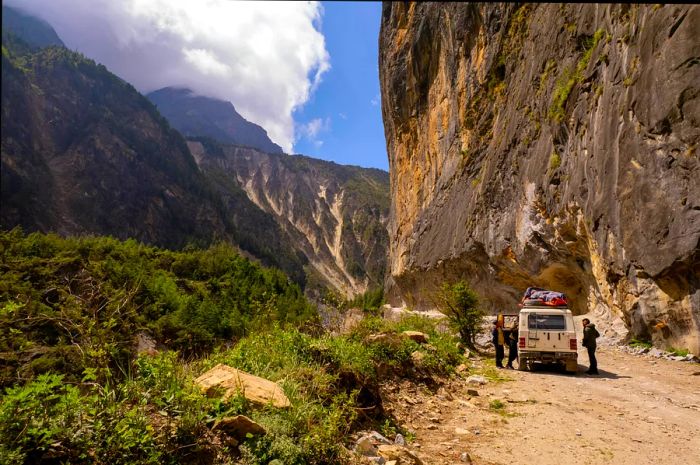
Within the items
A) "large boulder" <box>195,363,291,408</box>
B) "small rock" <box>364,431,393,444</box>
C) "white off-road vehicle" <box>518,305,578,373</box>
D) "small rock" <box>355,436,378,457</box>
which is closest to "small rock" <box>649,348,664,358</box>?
"white off-road vehicle" <box>518,305,578,373</box>

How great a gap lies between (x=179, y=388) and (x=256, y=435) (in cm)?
96

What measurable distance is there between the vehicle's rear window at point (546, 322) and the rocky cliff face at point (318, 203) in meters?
117

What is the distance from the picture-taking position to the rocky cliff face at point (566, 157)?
10500mm

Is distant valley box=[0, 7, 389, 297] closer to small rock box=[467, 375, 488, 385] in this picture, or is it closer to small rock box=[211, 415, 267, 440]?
small rock box=[467, 375, 488, 385]

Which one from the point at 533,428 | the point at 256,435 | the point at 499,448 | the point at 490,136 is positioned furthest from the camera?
the point at 490,136

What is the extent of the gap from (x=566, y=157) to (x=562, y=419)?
13.3 meters

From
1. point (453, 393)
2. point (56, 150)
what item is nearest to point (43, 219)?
point (56, 150)

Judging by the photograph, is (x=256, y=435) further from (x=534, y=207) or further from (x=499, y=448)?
(x=534, y=207)

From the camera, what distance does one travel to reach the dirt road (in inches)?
198

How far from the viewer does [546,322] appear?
1064 centimetres

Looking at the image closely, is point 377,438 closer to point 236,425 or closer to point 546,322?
point 236,425

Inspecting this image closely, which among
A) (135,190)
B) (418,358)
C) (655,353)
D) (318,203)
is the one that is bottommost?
(418,358)

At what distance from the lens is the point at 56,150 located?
93.0 m

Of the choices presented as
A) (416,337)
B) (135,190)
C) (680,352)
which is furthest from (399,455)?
(135,190)
